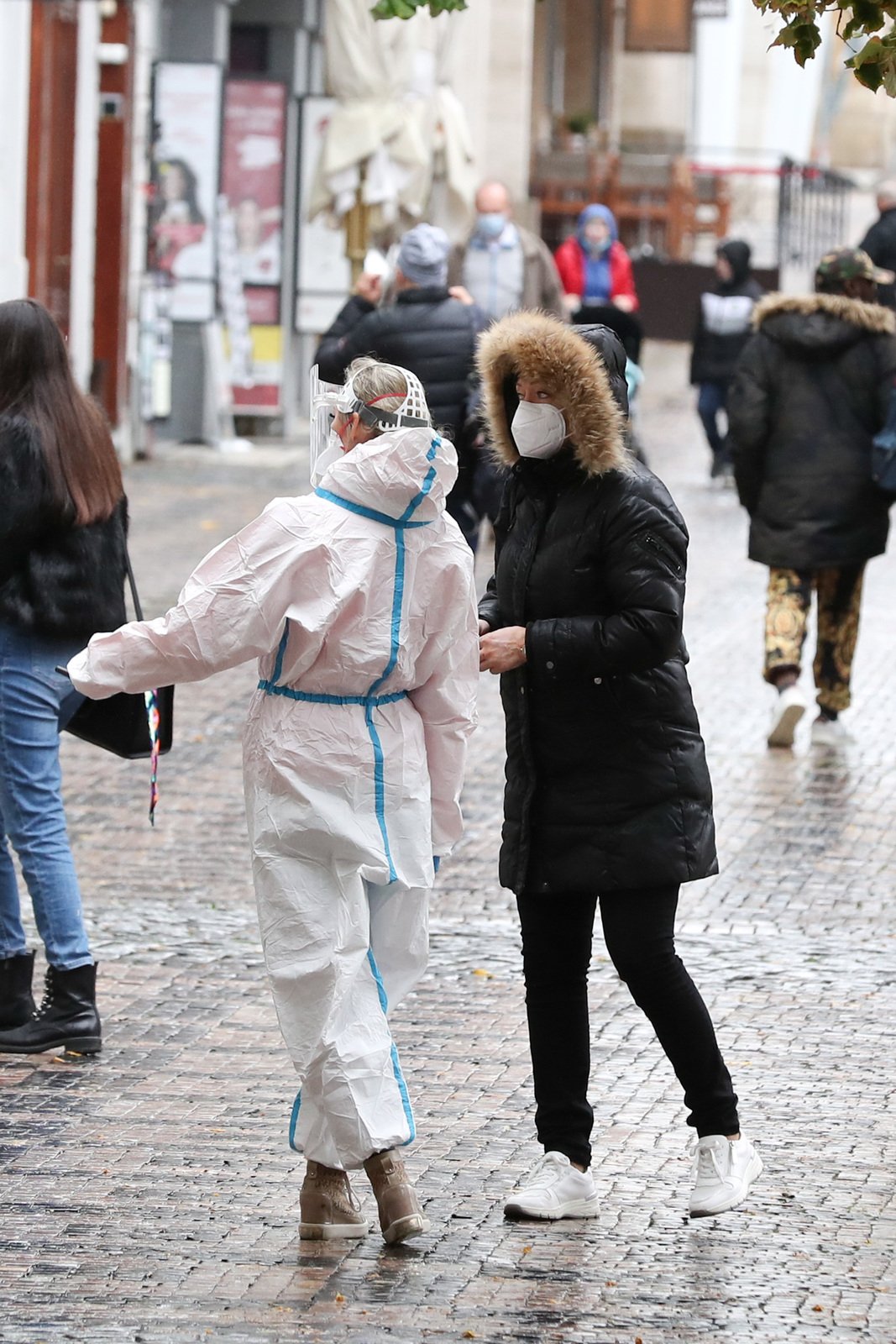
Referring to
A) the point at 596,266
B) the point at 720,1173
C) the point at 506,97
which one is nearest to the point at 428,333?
the point at 720,1173

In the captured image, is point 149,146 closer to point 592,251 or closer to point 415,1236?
point 592,251

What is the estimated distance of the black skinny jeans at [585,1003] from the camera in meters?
4.90

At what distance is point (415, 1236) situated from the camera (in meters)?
4.82

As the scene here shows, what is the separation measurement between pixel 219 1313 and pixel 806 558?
6.22 meters

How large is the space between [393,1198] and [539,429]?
155 centimetres

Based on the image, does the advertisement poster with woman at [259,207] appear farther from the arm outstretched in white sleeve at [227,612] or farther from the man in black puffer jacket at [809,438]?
the arm outstretched in white sleeve at [227,612]

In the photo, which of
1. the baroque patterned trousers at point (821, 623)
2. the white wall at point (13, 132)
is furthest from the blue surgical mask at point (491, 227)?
the baroque patterned trousers at point (821, 623)

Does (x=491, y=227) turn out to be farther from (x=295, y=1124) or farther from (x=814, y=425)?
(x=295, y=1124)

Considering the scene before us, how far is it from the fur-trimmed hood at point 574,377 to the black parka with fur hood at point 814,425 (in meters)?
5.27

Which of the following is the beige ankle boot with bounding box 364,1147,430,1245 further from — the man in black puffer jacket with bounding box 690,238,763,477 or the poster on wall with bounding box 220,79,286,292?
the poster on wall with bounding box 220,79,286,292

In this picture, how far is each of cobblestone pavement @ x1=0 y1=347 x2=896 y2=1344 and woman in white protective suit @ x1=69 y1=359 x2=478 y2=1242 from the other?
324 mm

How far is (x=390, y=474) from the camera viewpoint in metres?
4.70

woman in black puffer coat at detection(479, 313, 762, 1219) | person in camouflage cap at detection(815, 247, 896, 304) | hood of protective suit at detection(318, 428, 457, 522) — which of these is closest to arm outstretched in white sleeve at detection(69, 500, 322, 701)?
hood of protective suit at detection(318, 428, 457, 522)

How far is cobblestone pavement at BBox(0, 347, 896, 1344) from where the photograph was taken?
4.46 m
